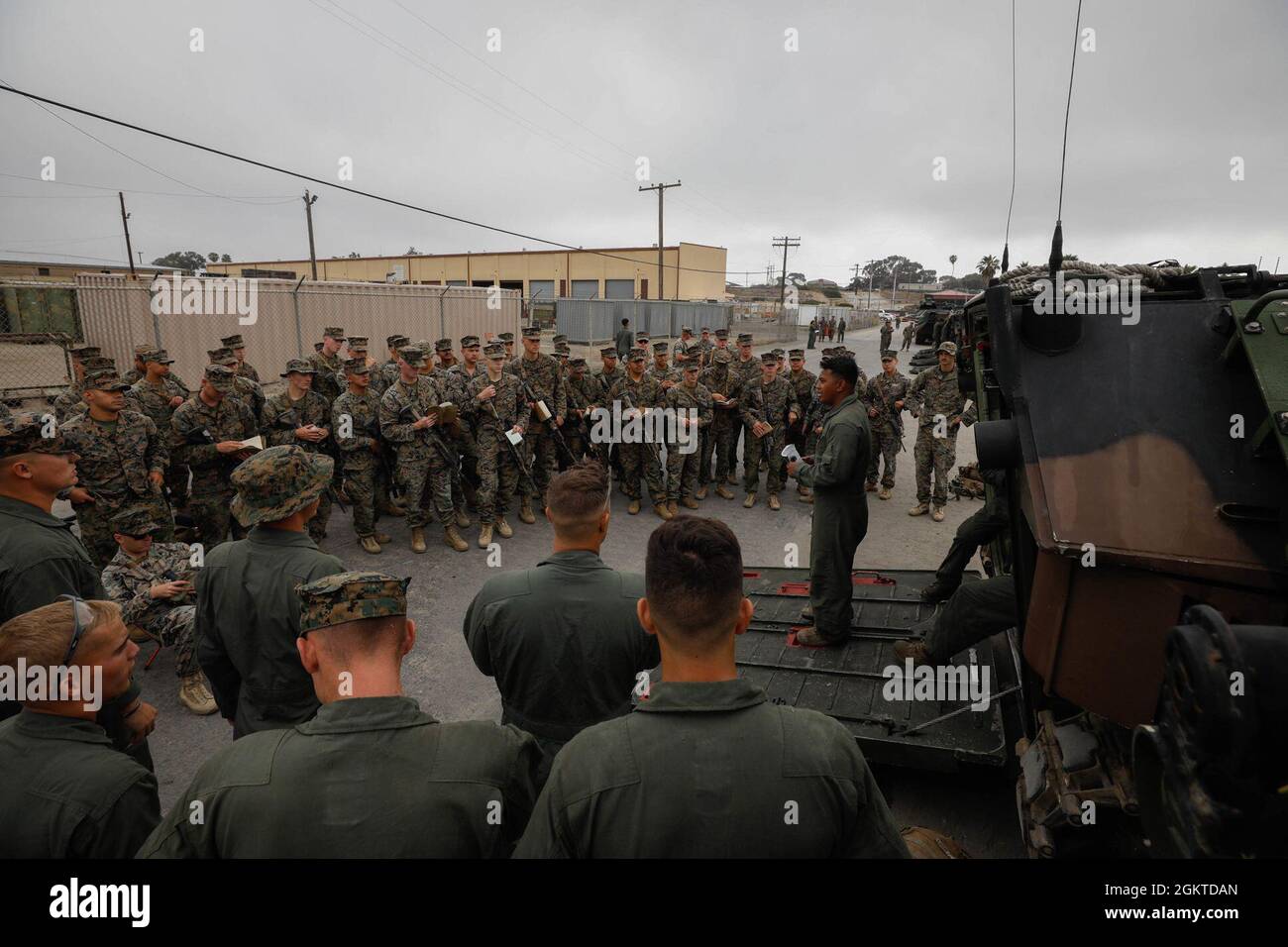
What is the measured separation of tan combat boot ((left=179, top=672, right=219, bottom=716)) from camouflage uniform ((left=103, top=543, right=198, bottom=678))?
5 cm

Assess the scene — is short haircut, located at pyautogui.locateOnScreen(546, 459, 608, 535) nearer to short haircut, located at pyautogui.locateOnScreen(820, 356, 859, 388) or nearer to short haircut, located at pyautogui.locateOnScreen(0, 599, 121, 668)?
short haircut, located at pyautogui.locateOnScreen(0, 599, 121, 668)

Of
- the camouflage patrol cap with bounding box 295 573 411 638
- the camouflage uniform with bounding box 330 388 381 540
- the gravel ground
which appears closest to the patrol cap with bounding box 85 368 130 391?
the camouflage uniform with bounding box 330 388 381 540

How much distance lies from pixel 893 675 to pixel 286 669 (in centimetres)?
302

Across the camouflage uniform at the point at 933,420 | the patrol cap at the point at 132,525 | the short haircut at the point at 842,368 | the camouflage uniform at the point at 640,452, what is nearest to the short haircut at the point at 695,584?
the short haircut at the point at 842,368

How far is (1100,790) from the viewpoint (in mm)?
2340

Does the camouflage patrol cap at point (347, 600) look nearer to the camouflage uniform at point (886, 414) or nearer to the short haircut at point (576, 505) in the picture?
the short haircut at point (576, 505)

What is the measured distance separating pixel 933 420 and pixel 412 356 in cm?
604

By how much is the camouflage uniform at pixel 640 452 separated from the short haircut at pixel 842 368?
423 centimetres

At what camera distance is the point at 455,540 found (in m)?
7.12

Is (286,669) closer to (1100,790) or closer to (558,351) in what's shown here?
(1100,790)

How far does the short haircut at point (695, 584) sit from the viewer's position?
1534mm

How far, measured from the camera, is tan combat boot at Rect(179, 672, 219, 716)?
4.23 meters

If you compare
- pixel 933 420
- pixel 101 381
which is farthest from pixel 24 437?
pixel 933 420
